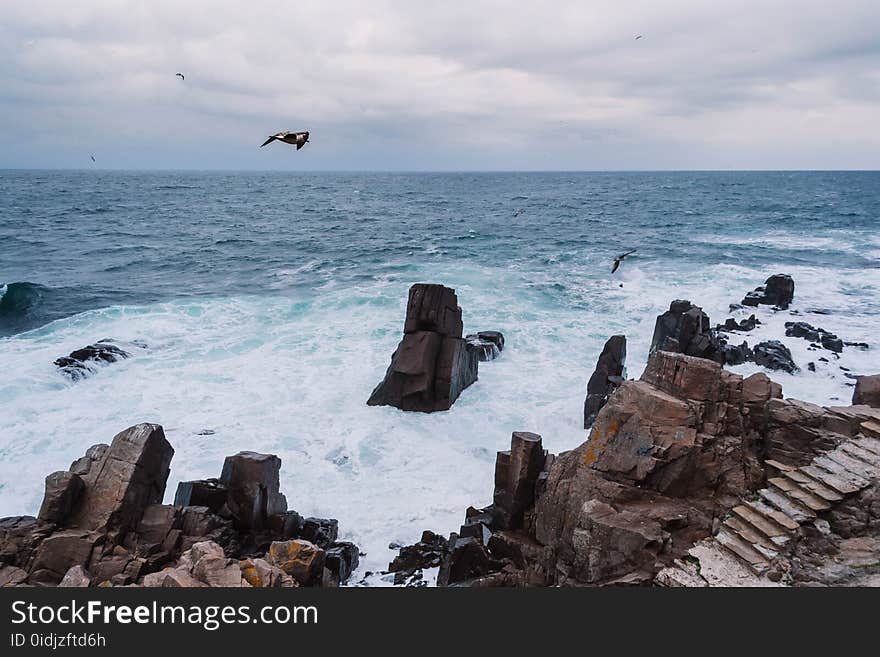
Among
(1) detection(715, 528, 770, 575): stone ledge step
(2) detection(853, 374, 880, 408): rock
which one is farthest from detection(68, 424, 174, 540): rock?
(2) detection(853, 374, 880, 408): rock

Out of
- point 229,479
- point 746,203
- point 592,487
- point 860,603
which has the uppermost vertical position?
point 746,203

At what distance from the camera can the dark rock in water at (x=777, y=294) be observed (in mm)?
32125

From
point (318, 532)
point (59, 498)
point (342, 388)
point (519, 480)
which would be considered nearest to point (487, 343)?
point (342, 388)

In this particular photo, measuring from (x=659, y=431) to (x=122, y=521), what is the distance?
10.6m

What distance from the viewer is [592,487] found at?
10.8m

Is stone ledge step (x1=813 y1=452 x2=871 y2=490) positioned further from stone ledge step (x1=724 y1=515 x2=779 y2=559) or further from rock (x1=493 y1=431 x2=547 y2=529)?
rock (x1=493 y1=431 x2=547 y2=529)

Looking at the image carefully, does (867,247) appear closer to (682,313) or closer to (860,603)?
(682,313)

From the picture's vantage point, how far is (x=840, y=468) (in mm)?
10297

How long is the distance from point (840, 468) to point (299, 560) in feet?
32.4

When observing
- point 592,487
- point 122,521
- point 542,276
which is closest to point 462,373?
→ point 592,487

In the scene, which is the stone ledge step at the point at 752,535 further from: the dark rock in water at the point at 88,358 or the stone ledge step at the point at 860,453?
the dark rock in water at the point at 88,358

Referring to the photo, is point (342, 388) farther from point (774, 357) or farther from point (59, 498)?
point (774, 357)

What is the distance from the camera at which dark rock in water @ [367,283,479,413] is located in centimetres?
2106

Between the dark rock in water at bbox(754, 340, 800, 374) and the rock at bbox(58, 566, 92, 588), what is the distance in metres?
24.3
